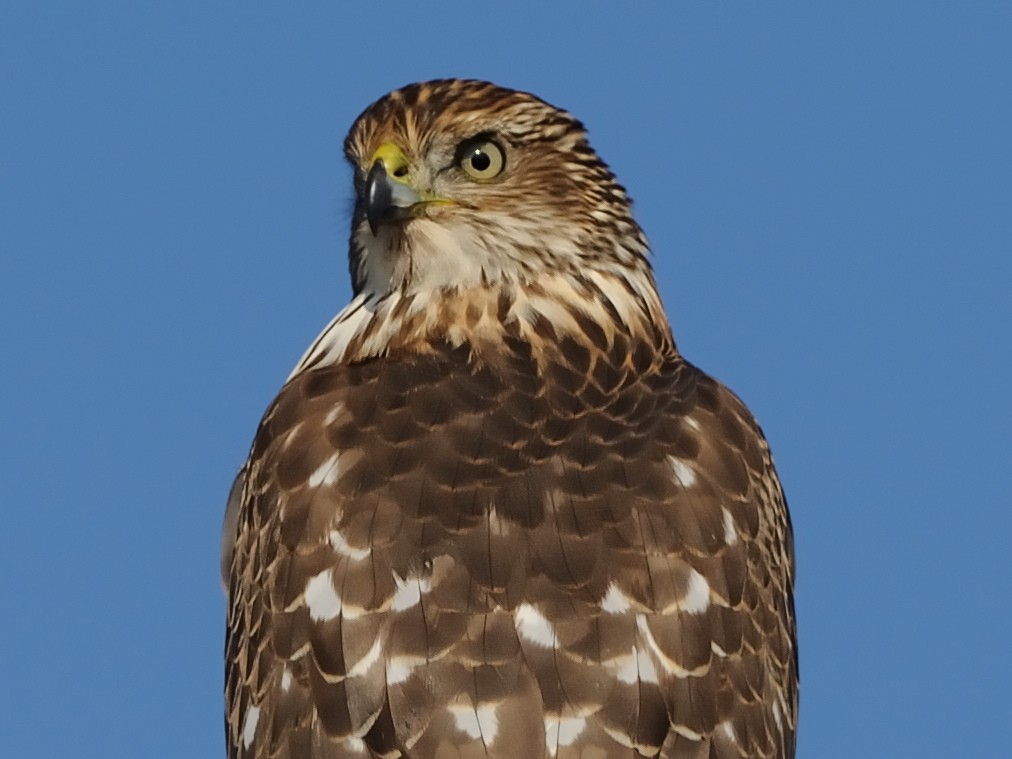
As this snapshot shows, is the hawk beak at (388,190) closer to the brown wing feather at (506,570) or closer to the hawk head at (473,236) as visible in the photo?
the hawk head at (473,236)

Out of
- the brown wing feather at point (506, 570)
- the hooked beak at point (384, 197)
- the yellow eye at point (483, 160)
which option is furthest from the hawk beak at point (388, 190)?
the brown wing feather at point (506, 570)

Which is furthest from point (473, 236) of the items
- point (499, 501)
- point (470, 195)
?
point (499, 501)

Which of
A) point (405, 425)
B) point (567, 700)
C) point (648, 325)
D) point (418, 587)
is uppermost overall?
point (648, 325)

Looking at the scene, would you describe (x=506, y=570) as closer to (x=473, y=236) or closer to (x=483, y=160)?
(x=473, y=236)


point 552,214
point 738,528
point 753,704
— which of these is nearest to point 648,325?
point 552,214

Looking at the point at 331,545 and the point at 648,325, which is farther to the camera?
the point at 648,325

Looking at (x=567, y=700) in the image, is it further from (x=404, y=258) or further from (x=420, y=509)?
(x=404, y=258)
